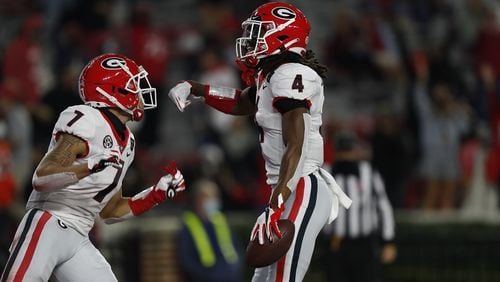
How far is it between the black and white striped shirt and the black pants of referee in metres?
0.09

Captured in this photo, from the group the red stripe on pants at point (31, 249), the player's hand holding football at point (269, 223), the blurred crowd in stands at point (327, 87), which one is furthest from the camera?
the blurred crowd in stands at point (327, 87)

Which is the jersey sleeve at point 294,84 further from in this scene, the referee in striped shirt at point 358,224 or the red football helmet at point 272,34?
the referee in striped shirt at point 358,224

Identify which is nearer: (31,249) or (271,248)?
(271,248)

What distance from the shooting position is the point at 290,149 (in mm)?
6824

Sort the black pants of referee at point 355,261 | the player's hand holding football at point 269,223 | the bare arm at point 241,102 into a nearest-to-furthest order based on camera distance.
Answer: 1. the player's hand holding football at point 269,223
2. the bare arm at point 241,102
3. the black pants of referee at point 355,261

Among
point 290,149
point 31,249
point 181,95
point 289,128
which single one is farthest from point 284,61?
point 31,249

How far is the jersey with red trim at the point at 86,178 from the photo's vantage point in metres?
6.99

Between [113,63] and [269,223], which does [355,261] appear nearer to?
[113,63]

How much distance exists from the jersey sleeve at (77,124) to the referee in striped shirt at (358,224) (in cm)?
385

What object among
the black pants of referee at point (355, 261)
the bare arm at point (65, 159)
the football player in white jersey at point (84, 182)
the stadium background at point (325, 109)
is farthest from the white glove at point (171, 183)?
the stadium background at point (325, 109)

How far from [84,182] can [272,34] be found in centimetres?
138

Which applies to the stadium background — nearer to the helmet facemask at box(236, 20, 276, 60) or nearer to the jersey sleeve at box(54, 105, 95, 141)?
the helmet facemask at box(236, 20, 276, 60)

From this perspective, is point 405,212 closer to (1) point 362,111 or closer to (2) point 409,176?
(2) point 409,176

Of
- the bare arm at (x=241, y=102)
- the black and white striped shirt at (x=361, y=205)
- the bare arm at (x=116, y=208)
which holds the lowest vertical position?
the black and white striped shirt at (x=361, y=205)
